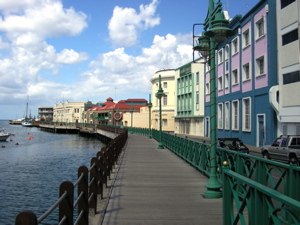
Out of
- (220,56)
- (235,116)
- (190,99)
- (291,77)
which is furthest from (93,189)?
(190,99)

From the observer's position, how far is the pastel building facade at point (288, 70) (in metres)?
29.7

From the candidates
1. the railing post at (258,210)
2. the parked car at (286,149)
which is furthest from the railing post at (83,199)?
the parked car at (286,149)

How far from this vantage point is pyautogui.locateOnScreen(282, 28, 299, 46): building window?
2988cm

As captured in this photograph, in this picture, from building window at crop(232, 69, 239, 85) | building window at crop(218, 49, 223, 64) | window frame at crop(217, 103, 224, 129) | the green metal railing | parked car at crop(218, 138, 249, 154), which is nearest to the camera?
the green metal railing

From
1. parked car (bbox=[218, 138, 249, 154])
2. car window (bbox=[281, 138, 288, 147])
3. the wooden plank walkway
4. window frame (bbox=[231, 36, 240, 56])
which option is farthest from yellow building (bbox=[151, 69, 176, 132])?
the wooden plank walkway

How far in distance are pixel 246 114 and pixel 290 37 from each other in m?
11.3

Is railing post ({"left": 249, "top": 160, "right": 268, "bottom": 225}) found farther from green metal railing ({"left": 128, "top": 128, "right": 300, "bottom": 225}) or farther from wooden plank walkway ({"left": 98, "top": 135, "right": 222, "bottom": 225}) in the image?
wooden plank walkway ({"left": 98, "top": 135, "right": 222, "bottom": 225})

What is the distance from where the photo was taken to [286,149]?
2073 centimetres

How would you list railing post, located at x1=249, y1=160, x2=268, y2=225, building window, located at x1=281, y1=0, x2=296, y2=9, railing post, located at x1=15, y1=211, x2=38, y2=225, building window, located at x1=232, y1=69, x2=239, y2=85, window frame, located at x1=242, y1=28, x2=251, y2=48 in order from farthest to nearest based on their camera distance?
1. building window, located at x1=232, y1=69, x2=239, y2=85
2. window frame, located at x1=242, y1=28, x2=251, y2=48
3. building window, located at x1=281, y1=0, x2=296, y2=9
4. railing post, located at x1=249, y1=160, x2=268, y2=225
5. railing post, located at x1=15, y1=211, x2=38, y2=225

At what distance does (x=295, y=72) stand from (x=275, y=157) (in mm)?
10340

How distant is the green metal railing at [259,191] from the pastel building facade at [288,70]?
19.3 m

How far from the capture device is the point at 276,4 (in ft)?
108

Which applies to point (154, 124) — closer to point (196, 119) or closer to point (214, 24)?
point (196, 119)

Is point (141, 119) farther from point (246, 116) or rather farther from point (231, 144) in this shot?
point (231, 144)
